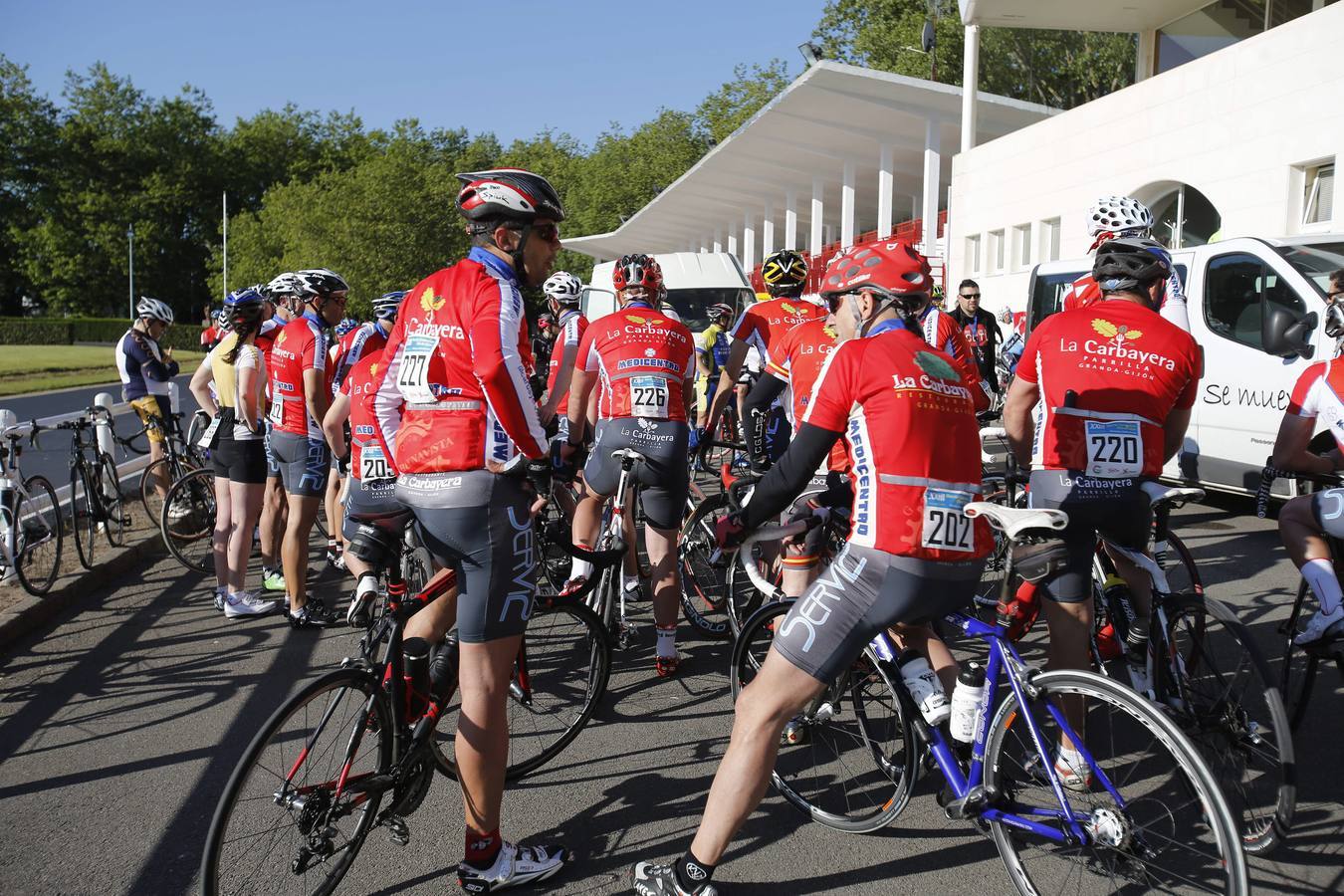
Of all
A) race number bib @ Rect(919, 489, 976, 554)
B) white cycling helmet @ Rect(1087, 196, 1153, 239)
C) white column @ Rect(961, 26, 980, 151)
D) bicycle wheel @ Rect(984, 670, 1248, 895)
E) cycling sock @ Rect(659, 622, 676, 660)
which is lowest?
cycling sock @ Rect(659, 622, 676, 660)

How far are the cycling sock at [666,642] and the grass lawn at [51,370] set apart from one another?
2788cm

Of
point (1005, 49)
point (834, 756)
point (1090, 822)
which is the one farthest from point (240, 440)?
point (1005, 49)

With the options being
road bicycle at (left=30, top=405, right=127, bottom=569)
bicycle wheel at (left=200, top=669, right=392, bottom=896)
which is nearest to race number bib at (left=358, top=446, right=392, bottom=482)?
bicycle wheel at (left=200, top=669, right=392, bottom=896)

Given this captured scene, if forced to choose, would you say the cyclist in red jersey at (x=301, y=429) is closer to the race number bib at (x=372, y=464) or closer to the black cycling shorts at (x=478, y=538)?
the race number bib at (x=372, y=464)

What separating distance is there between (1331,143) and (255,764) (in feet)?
54.2

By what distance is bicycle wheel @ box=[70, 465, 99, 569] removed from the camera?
790cm

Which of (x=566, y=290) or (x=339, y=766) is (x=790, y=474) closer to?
(x=339, y=766)

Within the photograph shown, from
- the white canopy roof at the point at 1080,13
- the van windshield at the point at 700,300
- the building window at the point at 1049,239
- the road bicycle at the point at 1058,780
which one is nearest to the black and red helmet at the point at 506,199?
the road bicycle at the point at 1058,780

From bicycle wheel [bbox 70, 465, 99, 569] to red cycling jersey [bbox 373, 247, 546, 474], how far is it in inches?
222

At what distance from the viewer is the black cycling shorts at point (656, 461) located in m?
5.59

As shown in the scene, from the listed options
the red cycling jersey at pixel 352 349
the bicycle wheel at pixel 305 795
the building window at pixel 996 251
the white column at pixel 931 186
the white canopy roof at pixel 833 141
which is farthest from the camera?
the white column at pixel 931 186

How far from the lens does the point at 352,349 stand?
7.11 m

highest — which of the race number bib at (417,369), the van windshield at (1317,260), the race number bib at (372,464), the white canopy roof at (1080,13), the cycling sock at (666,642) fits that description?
the white canopy roof at (1080,13)

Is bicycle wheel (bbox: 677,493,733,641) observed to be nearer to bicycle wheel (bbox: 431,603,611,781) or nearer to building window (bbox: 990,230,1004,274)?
bicycle wheel (bbox: 431,603,611,781)
